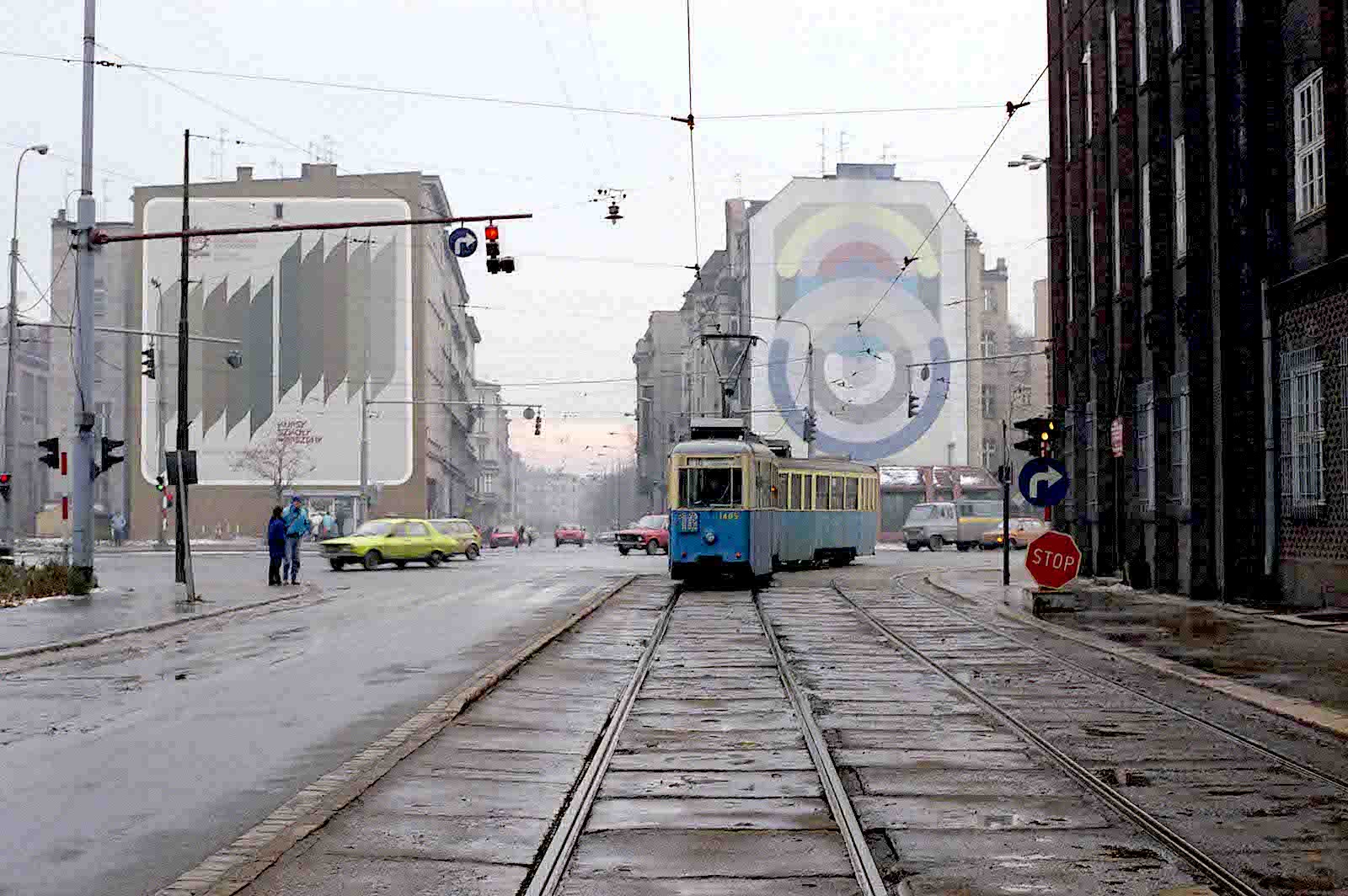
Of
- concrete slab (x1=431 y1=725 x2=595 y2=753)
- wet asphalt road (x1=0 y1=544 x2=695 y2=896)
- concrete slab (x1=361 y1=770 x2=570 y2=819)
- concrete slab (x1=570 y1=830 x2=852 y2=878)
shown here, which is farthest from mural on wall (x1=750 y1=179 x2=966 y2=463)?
concrete slab (x1=570 y1=830 x2=852 y2=878)

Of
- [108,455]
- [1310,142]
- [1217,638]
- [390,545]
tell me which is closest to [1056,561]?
[1217,638]

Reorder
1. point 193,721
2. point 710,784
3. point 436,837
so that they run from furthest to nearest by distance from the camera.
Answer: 1. point 193,721
2. point 710,784
3. point 436,837

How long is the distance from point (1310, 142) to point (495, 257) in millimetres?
12310

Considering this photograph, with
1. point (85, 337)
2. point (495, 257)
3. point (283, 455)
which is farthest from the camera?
point (283, 455)

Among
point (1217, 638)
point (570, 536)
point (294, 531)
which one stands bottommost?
point (1217, 638)

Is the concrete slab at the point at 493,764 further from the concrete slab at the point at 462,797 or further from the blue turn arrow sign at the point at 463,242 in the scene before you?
the blue turn arrow sign at the point at 463,242

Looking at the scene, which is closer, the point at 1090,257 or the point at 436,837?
the point at 436,837

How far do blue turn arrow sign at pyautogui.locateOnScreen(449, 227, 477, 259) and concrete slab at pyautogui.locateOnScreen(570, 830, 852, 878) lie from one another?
23.8 m

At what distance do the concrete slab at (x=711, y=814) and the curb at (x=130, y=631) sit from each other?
11912 mm

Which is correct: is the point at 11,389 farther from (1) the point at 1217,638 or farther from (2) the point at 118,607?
(1) the point at 1217,638

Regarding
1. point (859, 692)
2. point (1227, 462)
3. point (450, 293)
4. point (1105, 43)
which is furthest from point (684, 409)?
point (859, 692)

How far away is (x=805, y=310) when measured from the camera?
89.0 m

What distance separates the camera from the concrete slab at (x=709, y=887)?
7.08m

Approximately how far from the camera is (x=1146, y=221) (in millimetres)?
32031
